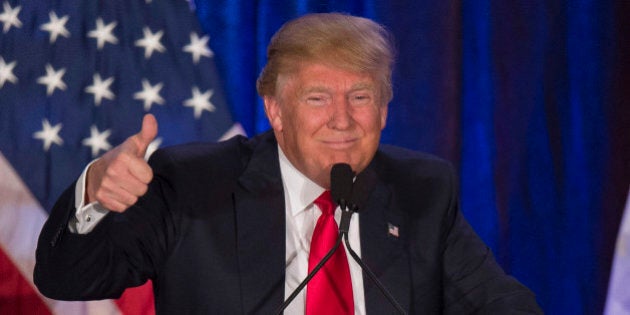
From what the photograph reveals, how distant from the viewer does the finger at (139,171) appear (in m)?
1.69

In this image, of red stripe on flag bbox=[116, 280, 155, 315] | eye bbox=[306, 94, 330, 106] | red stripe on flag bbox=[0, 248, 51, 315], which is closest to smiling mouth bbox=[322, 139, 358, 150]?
eye bbox=[306, 94, 330, 106]

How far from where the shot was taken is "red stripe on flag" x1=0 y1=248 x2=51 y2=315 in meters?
2.86

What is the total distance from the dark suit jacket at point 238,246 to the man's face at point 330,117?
0.45 feet

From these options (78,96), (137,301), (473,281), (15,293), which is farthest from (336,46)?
(15,293)

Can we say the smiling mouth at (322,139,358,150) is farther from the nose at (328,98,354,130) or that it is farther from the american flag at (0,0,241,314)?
the american flag at (0,0,241,314)

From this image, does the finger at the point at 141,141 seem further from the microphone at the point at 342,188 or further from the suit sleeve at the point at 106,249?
the microphone at the point at 342,188

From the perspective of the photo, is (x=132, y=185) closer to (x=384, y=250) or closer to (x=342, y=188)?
(x=342, y=188)

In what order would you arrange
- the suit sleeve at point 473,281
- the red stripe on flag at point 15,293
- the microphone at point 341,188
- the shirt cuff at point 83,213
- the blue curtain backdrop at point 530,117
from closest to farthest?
the microphone at point 341,188
the shirt cuff at point 83,213
the suit sleeve at point 473,281
the red stripe on flag at point 15,293
the blue curtain backdrop at point 530,117

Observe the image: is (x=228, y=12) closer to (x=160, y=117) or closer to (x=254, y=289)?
(x=160, y=117)

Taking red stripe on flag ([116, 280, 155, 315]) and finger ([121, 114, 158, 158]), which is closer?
Result: finger ([121, 114, 158, 158])

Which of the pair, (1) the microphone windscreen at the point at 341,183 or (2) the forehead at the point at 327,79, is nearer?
(1) the microphone windscreen at the point at 341,183

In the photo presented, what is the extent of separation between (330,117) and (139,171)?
638mm

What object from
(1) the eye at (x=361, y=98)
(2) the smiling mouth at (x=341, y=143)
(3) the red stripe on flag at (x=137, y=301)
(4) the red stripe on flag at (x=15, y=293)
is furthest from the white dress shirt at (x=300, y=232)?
(4) the red stripe on flag at (x=15, y=293)

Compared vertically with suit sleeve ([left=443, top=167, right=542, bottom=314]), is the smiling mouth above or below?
above
